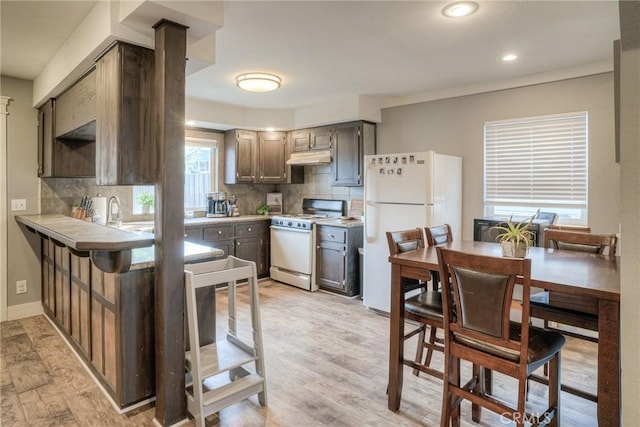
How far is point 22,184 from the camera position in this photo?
12.5 feet

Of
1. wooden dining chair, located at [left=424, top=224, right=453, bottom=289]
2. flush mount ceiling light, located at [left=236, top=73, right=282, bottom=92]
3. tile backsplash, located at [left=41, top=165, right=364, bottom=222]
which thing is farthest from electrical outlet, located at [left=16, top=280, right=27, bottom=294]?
wooden dining chair, located at [left=424, top=224, right=453, bottom=289]

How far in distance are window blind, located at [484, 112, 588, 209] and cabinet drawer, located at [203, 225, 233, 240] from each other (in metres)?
3.20

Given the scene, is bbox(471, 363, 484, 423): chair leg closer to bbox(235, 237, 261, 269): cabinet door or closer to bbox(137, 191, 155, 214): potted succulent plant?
bbox(235, 237, 261, 269): cabinet door

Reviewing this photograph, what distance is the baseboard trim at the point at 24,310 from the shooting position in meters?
3.78

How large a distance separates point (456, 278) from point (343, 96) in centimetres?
346

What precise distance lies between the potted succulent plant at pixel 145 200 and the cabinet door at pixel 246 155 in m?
1.22

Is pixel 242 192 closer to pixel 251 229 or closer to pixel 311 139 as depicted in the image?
pixel 251 229

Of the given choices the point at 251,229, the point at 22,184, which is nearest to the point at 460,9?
the point at 251,229

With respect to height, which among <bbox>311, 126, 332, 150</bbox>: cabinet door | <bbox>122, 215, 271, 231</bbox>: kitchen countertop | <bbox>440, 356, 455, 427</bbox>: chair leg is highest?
<bbox>311, 126, 332, 150</bbox>: cabinet door

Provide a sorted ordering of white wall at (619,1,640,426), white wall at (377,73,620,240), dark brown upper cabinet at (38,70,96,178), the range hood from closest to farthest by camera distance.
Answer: white wall at (619,1,640,426), dark brown upper cabinet at (38,70,96,178), white wall at (377,73,620,240), the range hood

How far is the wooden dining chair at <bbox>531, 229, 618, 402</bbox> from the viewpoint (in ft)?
5.60

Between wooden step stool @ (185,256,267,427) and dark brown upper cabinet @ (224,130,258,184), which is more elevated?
dark brown upper cabinet @ (224,130,258,184)

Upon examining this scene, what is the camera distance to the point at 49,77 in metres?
3.28

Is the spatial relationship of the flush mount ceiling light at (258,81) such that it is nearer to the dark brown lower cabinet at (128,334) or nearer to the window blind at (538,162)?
the dark brown lower cabinet at (128,334)
